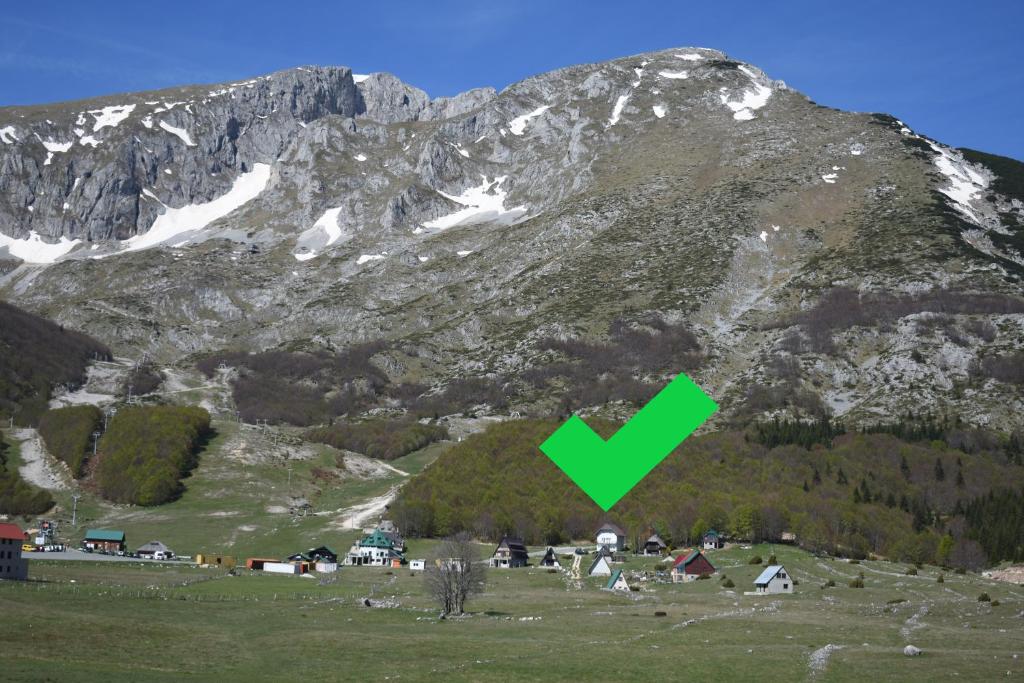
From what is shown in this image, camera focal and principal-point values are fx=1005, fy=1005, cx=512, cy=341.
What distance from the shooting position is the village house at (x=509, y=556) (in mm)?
110750

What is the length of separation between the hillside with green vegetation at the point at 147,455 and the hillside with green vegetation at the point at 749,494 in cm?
4284

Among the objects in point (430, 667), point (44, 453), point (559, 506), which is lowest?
point (430, 667)

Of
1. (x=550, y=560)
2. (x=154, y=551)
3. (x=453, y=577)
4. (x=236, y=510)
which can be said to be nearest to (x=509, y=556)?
(x=550, y=560)

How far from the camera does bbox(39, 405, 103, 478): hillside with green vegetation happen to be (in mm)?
174250

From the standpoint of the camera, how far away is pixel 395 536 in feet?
413

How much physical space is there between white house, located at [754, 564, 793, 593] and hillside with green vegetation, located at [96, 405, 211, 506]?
349 feet

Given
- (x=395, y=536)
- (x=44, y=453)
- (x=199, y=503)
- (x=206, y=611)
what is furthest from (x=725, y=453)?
(x=44, y=453)

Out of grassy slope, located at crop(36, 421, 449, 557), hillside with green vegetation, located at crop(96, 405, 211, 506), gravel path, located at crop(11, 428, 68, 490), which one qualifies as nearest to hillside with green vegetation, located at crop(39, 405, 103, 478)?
gravel path, located at crop(11, 428, 68, 490)

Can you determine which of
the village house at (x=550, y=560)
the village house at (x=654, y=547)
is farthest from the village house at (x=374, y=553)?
the village house at (x=654, y=547)

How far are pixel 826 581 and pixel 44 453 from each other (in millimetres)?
145542

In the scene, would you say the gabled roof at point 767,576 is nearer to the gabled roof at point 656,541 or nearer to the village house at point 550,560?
the village house at point 550,560

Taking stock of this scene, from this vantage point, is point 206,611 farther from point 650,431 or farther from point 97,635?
point 650,431

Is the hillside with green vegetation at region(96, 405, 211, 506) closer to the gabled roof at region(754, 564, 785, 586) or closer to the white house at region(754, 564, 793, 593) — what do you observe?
the gabled roof at region(754, 564, 785, 586)

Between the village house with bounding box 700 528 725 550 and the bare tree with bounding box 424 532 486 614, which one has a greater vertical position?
the village house with bounding box 700 528 725 550
